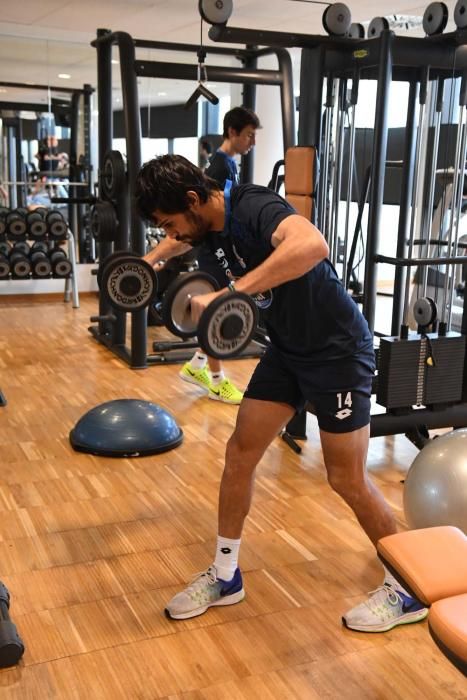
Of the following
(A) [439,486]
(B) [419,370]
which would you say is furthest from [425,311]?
(A) [439,486]

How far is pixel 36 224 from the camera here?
6.22 metres

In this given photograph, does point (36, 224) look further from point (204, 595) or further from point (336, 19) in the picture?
point (204, 595)

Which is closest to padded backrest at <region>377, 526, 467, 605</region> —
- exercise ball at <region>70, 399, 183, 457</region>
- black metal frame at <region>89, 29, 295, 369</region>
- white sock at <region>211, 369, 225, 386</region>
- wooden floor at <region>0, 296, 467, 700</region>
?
wooden floor at <region>0, 296, 467, 700</region>

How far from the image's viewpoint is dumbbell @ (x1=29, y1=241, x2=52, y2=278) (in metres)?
6.21

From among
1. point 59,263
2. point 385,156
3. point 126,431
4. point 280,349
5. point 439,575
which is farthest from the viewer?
point 59,263

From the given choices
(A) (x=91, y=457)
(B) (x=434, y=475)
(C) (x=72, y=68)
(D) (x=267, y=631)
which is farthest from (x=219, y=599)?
(C) (x=72, y=68)

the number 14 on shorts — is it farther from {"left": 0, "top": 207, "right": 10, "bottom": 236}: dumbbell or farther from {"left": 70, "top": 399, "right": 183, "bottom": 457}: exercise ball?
{"left": 0, "top": 207, "right": 10, "bottom": 236}: dumbbell

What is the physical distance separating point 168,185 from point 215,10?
2.04m

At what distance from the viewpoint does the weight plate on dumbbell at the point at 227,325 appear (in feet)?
5.33

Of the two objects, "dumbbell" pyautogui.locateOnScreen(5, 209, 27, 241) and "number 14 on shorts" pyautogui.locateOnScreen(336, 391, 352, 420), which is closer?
"number 14 on shorts" pyautogui.locateOnScreen(336, 391, 352, 420)

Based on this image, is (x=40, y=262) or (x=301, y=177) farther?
(x=40, y=262)

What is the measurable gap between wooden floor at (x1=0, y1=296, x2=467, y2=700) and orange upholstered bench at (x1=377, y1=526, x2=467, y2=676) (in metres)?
0.53

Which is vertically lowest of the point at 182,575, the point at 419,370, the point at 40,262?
the point at 182,575

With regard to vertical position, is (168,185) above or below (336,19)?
below
